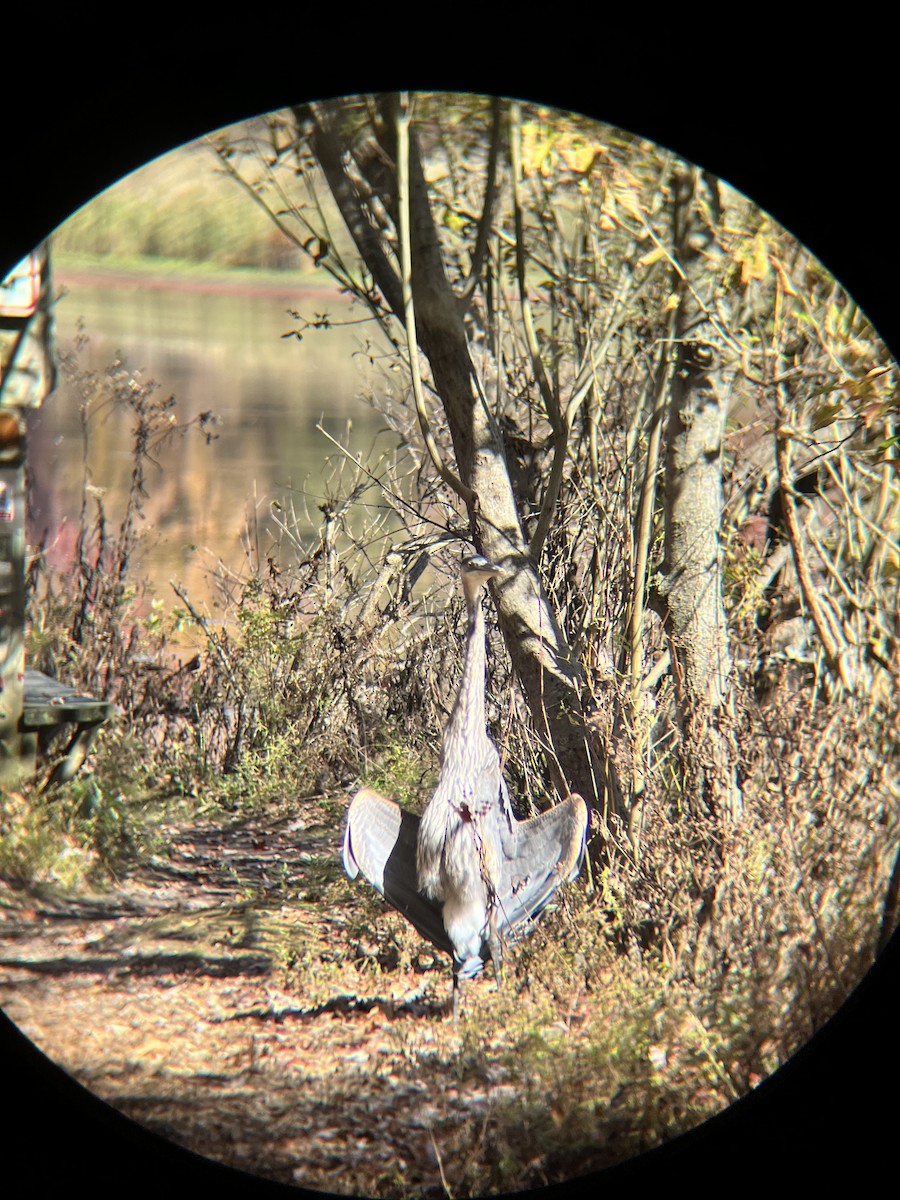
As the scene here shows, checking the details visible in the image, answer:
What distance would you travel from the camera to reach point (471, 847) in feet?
11.6

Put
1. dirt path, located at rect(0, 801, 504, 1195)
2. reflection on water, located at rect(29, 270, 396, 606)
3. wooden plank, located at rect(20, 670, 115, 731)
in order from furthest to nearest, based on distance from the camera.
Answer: reflection on water, located at rect(29, 270, 396, 606) < wooden plank, located at rect(20, 670, 115, 731) < dirt path, located at rect(0, 801, 504, 1195)

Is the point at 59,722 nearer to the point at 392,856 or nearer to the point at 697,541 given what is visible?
the point at 392,856

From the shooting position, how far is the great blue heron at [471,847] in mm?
3533

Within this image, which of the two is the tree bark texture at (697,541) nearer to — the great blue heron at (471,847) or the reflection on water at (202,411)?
the great blue heron at (471,847)

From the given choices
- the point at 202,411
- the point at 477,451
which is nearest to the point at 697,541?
the point at 477,451

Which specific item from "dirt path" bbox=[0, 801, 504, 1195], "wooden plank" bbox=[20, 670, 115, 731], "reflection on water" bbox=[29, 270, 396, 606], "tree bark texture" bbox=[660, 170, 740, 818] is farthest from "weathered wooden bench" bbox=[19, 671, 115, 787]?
"tree bark texture" bbox=[660, 170, 740, 818]

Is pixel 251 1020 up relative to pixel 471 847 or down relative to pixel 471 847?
down

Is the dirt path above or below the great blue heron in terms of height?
below

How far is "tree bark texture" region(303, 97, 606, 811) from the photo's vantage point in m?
3.59

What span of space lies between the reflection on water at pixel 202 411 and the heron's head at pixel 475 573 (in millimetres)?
2346

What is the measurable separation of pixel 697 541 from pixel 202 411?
4.24m

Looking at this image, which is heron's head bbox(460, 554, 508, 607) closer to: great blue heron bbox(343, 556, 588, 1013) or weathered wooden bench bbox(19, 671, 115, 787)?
great blue heron bbox(343, 556, 588, 1013)

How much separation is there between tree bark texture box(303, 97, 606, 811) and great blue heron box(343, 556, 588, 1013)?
23cm

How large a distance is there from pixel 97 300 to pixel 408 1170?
7.09 meters
